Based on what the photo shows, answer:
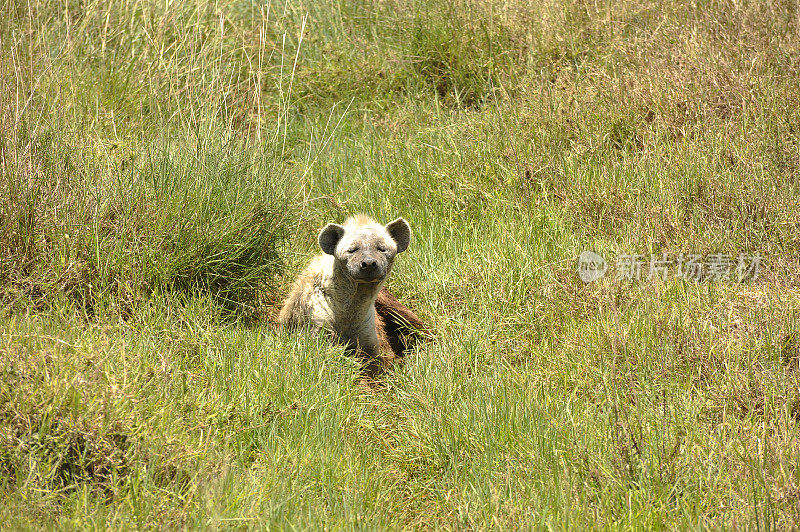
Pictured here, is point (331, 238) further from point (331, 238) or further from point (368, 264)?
point (368, 264)

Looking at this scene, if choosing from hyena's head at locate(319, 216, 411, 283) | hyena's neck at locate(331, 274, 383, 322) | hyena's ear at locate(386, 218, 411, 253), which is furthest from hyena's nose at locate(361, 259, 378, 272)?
hyena's ear at locate(386, 218, 411, 253)

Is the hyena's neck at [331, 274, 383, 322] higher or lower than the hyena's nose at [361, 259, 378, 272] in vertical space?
lower

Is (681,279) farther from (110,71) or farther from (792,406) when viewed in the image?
(110,71)

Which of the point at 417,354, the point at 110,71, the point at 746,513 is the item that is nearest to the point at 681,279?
the point at 417,354

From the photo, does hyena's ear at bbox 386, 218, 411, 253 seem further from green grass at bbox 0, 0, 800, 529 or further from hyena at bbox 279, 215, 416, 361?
green grass at bbox 0, 0, 800, 529

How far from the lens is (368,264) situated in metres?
4.74

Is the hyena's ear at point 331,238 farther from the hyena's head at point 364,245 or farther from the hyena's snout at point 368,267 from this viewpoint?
the hyena's snout at point 368,267

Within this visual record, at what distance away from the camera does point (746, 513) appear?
10.1 ft

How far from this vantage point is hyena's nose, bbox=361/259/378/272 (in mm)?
4738

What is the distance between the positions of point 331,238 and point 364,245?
0.25 m

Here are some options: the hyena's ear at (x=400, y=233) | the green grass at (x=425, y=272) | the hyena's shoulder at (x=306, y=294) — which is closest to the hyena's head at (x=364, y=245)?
the hyena's ear at (x=400, y=233)

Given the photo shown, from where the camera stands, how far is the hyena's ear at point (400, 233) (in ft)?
17.0

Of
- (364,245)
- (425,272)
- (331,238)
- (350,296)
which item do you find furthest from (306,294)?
(425,272)

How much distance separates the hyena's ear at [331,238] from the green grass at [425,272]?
0.38 meters
